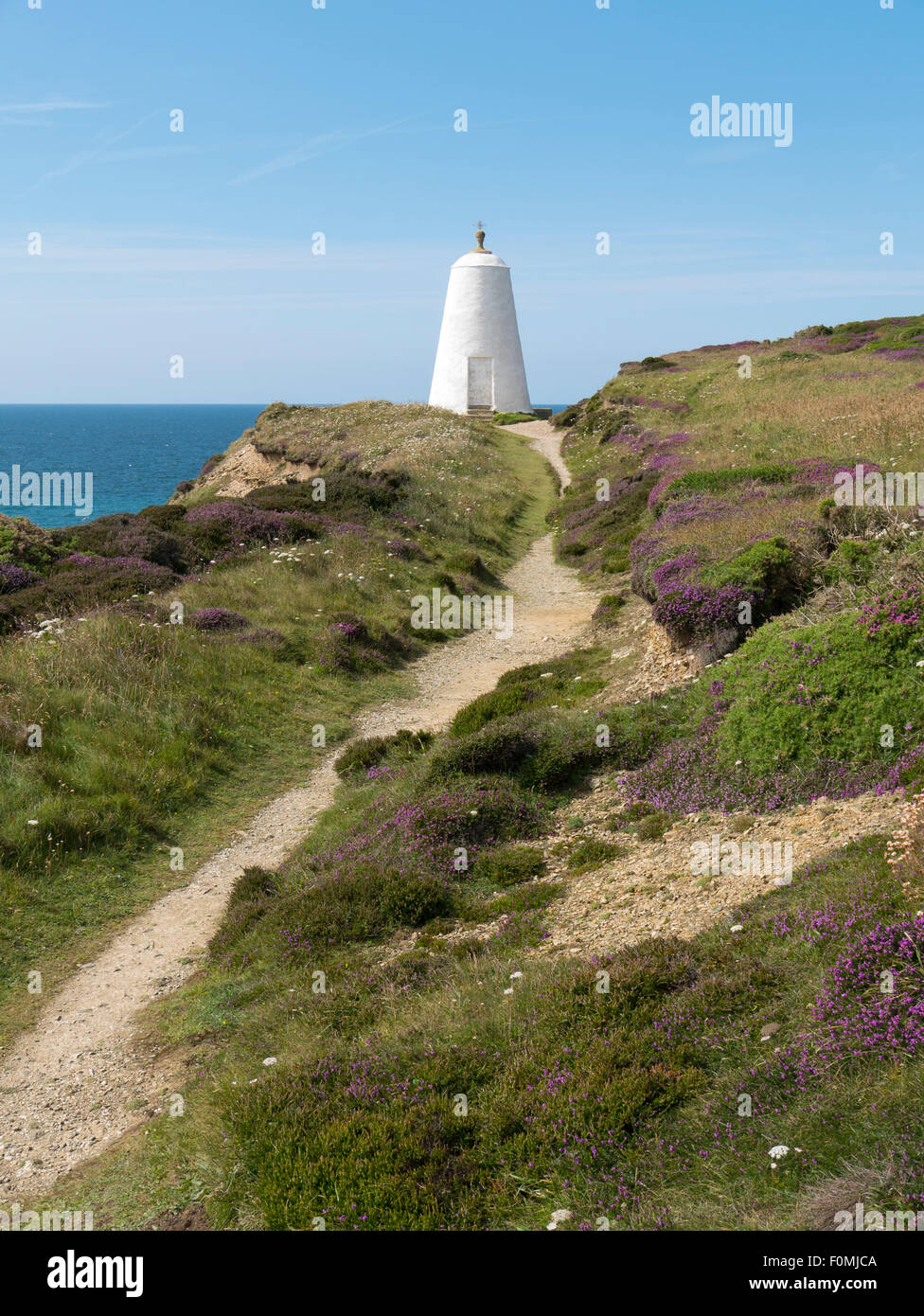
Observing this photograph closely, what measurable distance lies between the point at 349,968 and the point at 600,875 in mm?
2563

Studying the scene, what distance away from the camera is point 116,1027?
8375 millimetres

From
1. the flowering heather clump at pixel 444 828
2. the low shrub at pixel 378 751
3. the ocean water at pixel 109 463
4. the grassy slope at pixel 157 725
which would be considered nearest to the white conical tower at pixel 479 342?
the ocean water at pixel 109 463

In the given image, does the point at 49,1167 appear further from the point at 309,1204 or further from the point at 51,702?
the point at 51,702

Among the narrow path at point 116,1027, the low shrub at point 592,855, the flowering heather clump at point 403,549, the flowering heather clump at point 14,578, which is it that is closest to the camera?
the narrow path at point 116,1027

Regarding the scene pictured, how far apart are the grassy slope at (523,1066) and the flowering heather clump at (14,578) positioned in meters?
13.5

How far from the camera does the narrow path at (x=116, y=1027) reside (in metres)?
6.89

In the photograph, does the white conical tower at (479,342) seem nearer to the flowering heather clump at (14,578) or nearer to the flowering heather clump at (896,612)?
the flowering heather clump at (14,578)

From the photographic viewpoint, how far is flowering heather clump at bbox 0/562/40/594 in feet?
65.6

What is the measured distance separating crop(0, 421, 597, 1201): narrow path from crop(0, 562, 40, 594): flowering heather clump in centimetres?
948

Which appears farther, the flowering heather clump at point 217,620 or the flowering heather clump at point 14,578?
the flowering heather clump at point 14,578

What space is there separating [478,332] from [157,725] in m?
50.3

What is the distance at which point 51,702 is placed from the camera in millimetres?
13352

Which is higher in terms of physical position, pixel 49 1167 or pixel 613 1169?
pixel 613 1169

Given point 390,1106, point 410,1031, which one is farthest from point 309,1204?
point 410,1031
